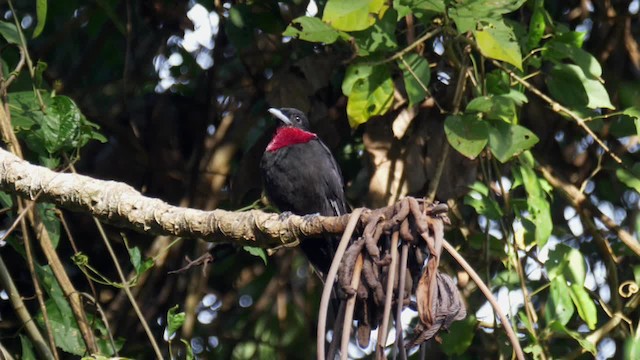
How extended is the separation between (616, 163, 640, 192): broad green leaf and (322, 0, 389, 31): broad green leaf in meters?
1.21

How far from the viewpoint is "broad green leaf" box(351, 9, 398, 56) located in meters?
3.31

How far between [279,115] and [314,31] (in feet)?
2.48

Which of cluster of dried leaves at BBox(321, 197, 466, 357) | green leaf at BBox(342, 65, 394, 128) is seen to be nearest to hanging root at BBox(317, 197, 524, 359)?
cluster of dried leaves at BBox(321, 197, 466, 357)

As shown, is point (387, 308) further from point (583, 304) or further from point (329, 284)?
point (583, 304)

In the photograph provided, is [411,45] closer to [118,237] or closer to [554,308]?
[554,308]

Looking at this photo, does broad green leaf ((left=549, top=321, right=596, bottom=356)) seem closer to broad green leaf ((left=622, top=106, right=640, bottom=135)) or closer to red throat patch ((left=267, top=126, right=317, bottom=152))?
broad green leaf ((left=622, top=106, right=640, bottom=135))

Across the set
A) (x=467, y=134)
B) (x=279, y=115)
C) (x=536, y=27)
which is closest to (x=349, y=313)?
(x=467, y=134)

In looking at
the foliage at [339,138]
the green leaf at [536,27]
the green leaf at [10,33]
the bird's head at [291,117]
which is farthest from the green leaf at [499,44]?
the green leaf at [10,33]

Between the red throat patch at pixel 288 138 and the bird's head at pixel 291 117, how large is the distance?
21mm

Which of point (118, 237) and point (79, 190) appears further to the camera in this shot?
point (118, 237)

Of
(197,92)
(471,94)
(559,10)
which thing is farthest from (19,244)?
(559,10)

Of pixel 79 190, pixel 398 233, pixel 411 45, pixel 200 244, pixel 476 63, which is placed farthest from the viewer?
pixel 200 244

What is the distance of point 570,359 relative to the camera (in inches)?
151

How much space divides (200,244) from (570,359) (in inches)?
58.8
